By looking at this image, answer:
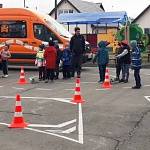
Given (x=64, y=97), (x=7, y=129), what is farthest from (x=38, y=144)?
(x=64, y=97)

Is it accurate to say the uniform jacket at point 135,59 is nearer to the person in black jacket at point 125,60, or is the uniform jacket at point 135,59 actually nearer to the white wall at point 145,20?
the person in black jacket at point 125,60

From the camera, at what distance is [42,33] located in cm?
2267

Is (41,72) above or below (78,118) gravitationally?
above

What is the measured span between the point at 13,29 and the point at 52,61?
5.37m

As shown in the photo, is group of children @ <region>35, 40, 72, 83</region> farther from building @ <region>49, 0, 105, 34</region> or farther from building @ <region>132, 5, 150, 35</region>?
building @ <region>49, 0, 105, 34</region>

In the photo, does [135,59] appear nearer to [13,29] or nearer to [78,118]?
[78,118]

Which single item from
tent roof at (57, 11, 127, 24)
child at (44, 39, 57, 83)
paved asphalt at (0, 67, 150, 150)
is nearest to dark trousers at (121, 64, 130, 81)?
paved asphalt at (0, 67, 150, 150)

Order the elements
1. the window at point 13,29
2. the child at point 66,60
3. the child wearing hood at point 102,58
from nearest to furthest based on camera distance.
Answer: the child wearing hood at point 102,58 → the child at point 66,60 → the window at point 13,29

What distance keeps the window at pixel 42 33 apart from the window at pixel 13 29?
1.65 feet

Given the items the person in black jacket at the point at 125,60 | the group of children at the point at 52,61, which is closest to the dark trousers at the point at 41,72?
the group of children at the point at 52,61

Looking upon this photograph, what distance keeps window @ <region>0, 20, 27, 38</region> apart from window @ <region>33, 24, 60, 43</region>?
504 mm

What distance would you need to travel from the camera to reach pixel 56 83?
1822 cm

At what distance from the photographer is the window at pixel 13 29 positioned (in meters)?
22.9

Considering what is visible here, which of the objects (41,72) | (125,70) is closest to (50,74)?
(41,72)
